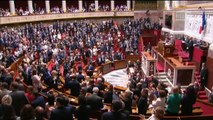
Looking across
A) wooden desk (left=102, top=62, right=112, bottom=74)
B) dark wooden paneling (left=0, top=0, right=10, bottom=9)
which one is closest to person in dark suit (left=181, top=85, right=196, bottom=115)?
wooden desk (left=102, top=62, right=112, bottom=74)

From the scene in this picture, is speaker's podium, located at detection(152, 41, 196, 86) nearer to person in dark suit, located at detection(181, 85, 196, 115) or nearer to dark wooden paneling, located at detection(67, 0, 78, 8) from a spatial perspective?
person in dark suit, located at detection(181, 85, 196, 115)

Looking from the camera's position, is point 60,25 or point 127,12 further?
point 127,12

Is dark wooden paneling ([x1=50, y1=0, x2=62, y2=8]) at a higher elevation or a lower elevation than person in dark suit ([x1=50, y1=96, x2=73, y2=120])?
higher

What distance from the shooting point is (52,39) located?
21.0 metres

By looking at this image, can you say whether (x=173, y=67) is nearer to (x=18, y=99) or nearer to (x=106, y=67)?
(x=106, y=67)

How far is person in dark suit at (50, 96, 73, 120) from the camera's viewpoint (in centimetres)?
445

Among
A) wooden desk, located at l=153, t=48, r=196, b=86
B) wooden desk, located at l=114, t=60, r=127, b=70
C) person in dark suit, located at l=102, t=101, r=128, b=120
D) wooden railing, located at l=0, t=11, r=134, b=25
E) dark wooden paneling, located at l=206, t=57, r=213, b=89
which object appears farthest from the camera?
wooden railing, located at l=0, t=11, r=134, b=25

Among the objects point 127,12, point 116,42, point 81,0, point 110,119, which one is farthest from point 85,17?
point 110,119

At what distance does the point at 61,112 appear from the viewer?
448 cm

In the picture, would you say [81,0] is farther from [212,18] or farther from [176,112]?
[176,112]

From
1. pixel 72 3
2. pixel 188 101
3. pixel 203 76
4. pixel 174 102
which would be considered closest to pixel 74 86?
pixel 174 102

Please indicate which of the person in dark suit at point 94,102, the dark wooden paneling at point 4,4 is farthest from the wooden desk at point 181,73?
the dark wooden paneling at point 4,4

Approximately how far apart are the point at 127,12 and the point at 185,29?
1576cm

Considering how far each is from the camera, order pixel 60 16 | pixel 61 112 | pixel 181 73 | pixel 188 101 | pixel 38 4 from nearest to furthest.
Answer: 1. pixel 61 112
2. pixel 188 101
3. pixel 181 73
4. pixel 60 16
5. pixel 38 4
